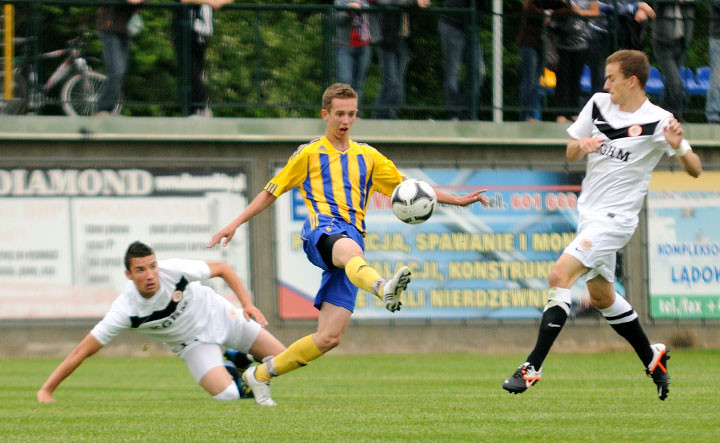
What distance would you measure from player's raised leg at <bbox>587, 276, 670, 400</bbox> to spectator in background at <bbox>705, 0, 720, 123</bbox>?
8366mm

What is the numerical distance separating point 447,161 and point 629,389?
21.1ft

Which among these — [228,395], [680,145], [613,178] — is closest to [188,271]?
[228,395]

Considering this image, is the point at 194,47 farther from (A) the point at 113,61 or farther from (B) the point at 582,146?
(B) the point at 582,146

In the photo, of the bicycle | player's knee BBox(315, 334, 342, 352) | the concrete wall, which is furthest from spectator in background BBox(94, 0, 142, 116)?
player's knee BBox(315, 334, 342, 352)

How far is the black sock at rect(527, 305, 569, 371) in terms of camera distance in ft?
24.9

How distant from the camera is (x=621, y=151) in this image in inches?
311

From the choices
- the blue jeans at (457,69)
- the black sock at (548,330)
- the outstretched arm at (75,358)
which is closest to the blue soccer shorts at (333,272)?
the black sock at (548,330)

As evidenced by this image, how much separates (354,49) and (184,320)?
6300 mm

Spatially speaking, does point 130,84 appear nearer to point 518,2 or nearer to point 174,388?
point 174,388

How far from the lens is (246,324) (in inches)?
384

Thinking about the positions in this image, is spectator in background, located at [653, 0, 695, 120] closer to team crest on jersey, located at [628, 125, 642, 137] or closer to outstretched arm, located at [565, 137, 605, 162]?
team crest on jersey, located at [628, 125, 642, 137]

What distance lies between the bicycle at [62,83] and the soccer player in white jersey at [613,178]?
847 centimetres

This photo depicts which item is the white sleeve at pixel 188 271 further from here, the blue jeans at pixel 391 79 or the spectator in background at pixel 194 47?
the blue jeans at pixel 391 79

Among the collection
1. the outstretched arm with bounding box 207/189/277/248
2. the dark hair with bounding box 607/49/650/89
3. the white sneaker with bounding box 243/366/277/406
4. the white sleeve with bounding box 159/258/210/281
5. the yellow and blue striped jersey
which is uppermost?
the dark hair with bounding box 607/49/650/89
